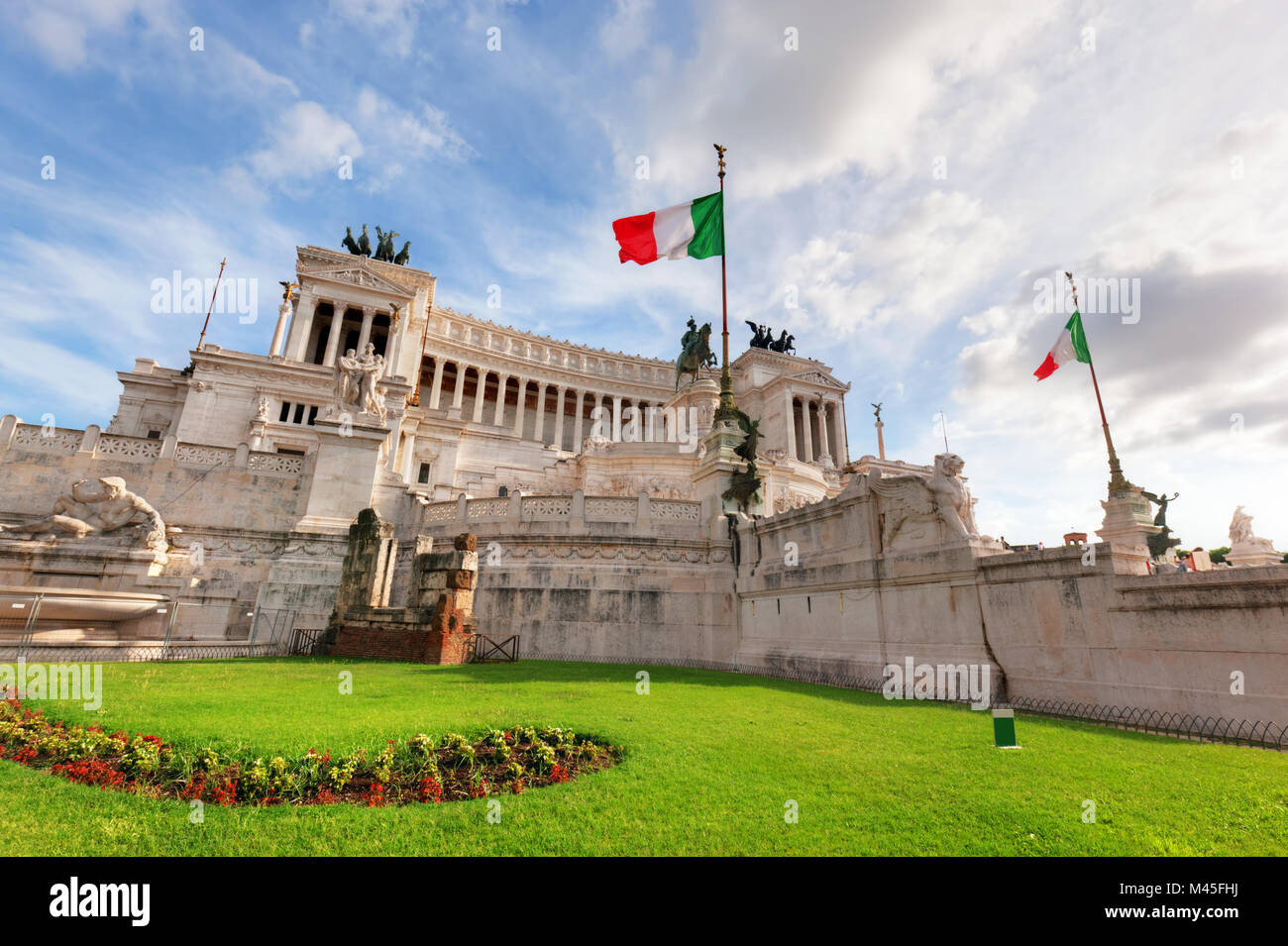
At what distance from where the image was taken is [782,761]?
6.20 meters

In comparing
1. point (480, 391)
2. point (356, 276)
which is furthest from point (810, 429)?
point (356, 276)

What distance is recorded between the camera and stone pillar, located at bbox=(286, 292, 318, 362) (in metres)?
59.1

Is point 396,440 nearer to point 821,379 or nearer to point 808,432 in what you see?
point 808,432

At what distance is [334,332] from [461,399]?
21615 mm

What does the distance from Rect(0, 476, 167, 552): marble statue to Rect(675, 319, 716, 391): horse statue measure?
1946 inches

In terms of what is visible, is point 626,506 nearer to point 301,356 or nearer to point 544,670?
point 544,670

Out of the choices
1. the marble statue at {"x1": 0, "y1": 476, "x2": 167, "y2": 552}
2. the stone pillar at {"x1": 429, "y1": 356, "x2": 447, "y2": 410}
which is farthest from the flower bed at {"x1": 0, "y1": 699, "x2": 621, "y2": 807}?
the stone pillar at {"x1": 429, "y1": 356, "x2": 447, "y2": 410}

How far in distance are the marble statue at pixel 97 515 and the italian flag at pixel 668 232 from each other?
59.2ft

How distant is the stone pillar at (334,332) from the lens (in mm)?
60188

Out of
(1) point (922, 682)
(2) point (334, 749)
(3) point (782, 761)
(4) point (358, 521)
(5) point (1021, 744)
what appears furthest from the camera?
(4) point (358, 521)

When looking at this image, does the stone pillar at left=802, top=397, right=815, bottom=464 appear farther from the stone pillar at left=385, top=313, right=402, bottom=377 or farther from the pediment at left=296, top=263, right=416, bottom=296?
the pediment at left=296, top=263, right=416, bottom=296

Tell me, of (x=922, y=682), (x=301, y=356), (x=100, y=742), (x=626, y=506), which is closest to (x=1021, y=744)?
(x=922, y=682)
